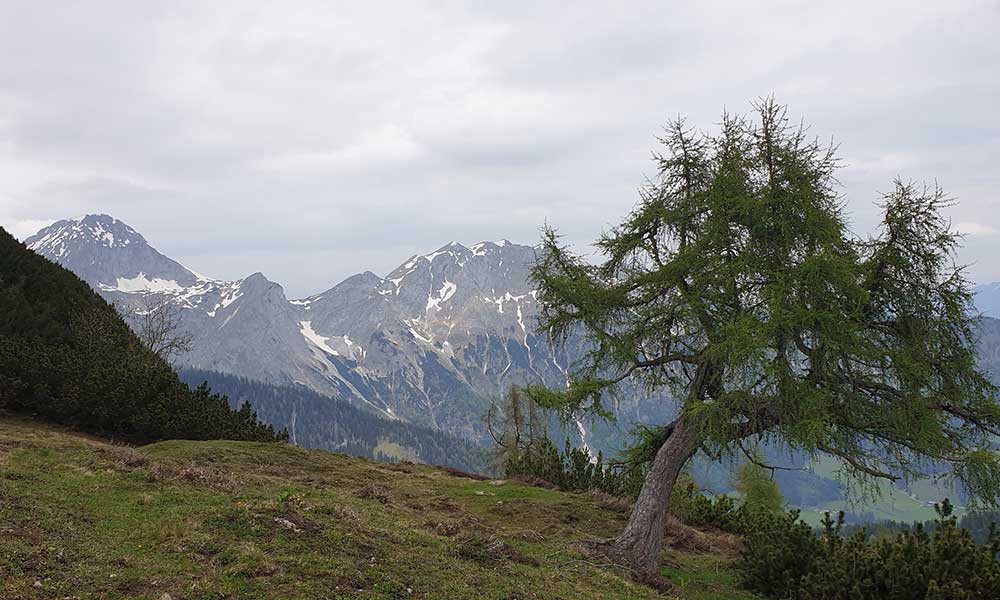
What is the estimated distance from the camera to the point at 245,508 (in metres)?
12.6

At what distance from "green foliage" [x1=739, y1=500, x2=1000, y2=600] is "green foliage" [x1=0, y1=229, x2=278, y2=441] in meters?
27.3

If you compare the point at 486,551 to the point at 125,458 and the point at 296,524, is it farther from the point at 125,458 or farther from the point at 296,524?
the point at 125,458

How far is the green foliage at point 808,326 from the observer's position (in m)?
13.9

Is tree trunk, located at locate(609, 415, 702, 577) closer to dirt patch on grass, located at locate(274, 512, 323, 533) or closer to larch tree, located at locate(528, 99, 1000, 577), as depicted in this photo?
larch tree, located at locate(528, 99, 1000, 577)

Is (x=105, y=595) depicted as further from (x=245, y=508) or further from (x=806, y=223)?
(x=806, y=223)

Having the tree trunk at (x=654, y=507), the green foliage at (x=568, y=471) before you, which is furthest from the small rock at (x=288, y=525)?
the green foliage at (x=568, y=471)

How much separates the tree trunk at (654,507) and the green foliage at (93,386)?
2327 cm

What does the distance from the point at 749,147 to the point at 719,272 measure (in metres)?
4.14

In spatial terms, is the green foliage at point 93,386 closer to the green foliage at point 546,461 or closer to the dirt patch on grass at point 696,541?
the green foliage at point 546,461

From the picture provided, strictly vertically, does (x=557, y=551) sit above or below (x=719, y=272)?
below

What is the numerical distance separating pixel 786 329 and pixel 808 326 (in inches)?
19.6

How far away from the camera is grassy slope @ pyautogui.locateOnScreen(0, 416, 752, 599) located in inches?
352

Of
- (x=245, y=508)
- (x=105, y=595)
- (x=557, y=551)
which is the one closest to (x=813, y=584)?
(x=557, y=551)

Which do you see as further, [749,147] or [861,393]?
[749,147]
